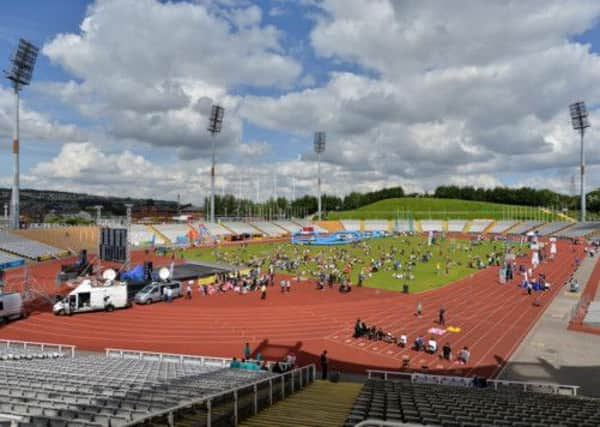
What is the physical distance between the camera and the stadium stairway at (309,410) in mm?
7867

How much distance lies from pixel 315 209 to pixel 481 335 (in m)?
161

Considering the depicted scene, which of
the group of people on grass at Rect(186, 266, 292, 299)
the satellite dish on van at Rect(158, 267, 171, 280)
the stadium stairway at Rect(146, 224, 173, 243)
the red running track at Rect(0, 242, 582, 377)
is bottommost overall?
the red running track at Rect(0, 242, 582, 377)

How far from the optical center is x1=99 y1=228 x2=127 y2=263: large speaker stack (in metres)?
34.6

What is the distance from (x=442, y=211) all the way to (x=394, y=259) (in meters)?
114

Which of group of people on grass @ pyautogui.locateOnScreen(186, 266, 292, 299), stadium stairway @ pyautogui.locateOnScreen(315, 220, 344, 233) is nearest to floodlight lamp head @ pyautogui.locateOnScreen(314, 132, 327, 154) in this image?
stadium stairway @ pyautogui.locateOnScreen(315, 220, 344, 233)

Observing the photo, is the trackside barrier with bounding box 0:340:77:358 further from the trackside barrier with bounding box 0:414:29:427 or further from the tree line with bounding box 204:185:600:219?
the tree line with bounding box 204:185:600:219

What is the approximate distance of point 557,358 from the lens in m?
19.8

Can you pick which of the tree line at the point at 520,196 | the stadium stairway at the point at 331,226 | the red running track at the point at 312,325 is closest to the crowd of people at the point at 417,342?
the red running track at the point at 312,325

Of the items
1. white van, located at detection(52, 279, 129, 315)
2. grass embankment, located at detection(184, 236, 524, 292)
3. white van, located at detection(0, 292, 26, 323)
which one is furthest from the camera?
grass embankment, located at detection(184, 236, 524, 292)

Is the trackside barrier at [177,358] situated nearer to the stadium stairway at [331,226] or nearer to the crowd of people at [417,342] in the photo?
the crowd of people at [417,342]

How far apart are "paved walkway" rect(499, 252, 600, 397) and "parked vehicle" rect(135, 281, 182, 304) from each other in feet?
76.2

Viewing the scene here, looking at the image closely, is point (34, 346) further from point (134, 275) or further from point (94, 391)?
point (94, 391)

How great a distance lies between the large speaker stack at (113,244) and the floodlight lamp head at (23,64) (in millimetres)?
35004

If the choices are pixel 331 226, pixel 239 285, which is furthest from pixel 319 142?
pixel 239 285
